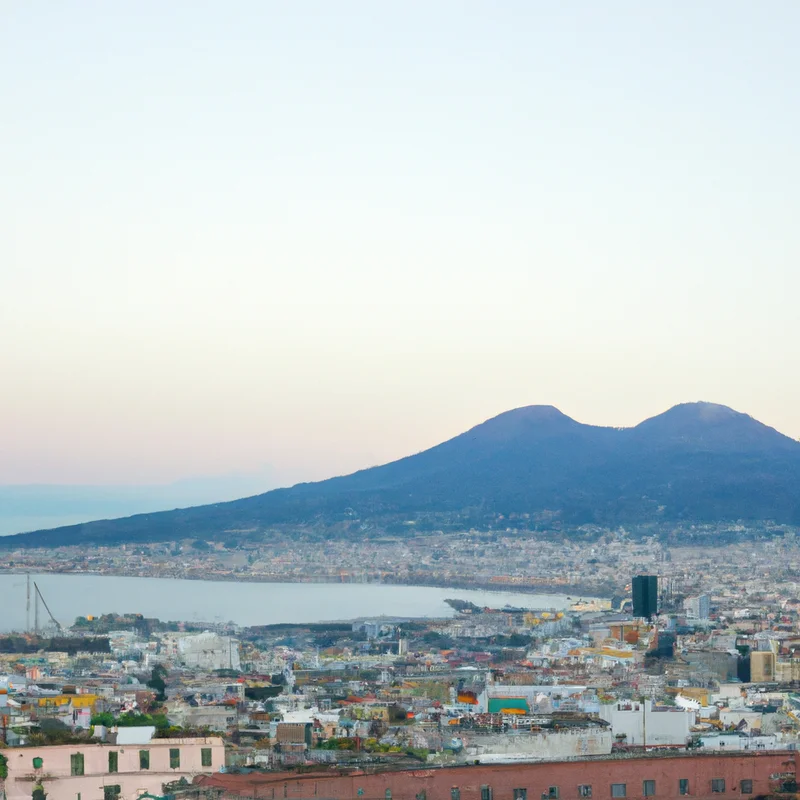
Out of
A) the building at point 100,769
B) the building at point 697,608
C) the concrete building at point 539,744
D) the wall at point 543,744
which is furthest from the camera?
the building at point 697,608

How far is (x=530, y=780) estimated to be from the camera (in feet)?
44.9

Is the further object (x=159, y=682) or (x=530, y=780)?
(x=159, y=682)

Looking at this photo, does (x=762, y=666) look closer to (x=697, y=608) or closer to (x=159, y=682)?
(x=159, y=682)

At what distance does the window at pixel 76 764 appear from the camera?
536 inches

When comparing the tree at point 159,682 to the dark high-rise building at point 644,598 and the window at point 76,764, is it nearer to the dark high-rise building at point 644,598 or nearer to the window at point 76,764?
the window at point 76,764

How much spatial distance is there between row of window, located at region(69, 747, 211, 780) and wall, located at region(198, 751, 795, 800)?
498 mm

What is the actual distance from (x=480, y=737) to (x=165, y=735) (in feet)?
10.2

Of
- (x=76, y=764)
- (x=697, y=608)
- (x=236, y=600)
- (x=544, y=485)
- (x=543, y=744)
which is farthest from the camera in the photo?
(x=544, y=485)

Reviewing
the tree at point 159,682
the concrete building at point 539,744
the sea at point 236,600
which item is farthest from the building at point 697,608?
the concrete building at point 539,744

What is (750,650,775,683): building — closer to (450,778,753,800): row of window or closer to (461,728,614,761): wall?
(461,728,614,761): wall

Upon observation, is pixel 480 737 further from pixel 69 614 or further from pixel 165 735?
pixel 69 614

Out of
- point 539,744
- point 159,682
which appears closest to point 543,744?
point 539,744

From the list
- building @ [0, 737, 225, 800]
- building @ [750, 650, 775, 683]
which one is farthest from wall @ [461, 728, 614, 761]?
building @ [750, 650, 775, 683]

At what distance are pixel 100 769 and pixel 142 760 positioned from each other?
33cm
